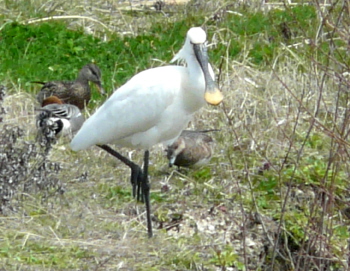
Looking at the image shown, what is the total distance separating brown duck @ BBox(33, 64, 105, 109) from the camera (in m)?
8.49

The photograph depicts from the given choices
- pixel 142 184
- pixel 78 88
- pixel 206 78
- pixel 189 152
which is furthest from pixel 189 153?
pixel 78 88

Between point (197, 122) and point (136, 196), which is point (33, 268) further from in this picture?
point (197, 122)

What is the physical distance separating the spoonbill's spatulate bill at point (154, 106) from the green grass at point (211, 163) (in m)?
0.19

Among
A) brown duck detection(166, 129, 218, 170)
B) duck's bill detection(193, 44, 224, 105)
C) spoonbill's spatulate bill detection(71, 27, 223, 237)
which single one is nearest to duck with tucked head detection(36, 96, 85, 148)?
brown duck detection(166, 129, 218, 170)

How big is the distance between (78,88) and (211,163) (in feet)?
6.45

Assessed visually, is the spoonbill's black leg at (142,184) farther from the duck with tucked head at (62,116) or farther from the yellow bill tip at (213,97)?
the duck with tucked head at (62,116)

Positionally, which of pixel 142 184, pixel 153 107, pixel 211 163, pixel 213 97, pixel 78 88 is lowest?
pixel 211 163

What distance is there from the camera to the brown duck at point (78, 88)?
8.49 meters

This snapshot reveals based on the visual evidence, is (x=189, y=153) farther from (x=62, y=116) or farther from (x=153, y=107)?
(x=62, y=116)

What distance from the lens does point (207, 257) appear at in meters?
5.75

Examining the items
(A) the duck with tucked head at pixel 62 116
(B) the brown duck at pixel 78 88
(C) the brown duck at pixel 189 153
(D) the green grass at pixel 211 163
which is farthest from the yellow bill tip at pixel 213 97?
(B) the brown duck at pixel 78 88

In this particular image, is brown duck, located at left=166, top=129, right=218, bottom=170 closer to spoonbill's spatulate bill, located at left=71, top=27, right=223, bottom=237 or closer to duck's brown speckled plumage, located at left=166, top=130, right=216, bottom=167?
duck's brown speckled plumage, located at left=166, top=130, right=216, bottom=167

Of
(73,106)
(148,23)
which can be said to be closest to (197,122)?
(73,106)

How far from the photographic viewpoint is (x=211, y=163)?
7246mm
